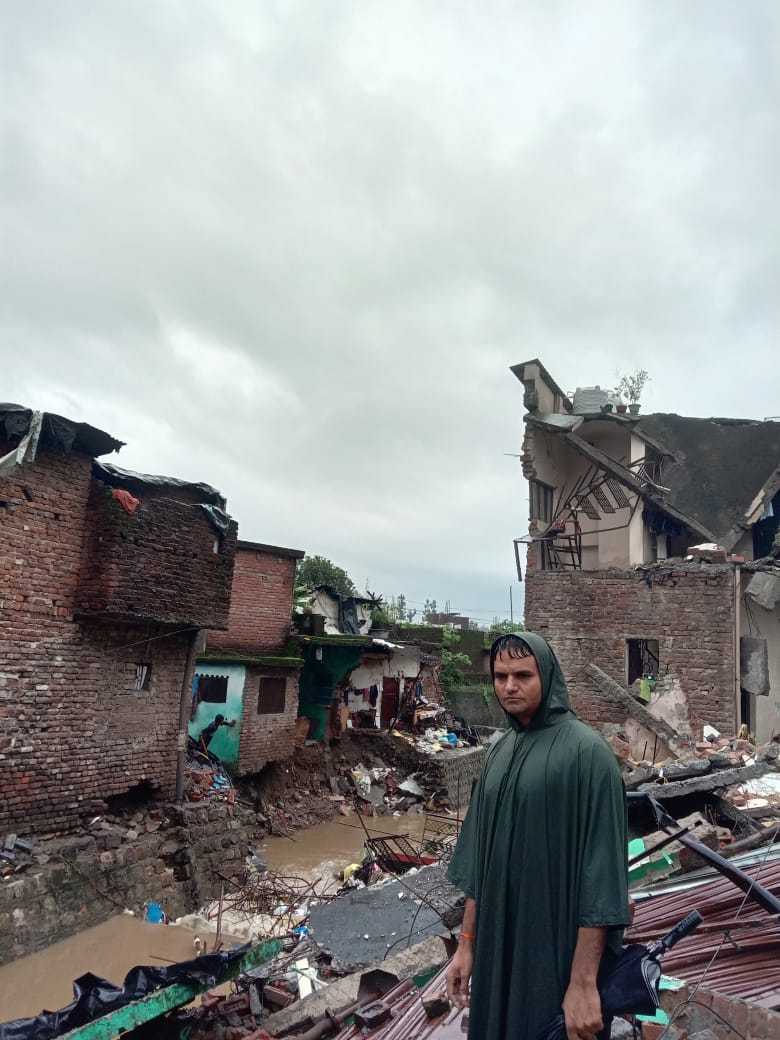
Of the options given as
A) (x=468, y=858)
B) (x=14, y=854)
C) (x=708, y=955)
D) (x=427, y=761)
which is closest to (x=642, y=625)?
(x=427, y=761)

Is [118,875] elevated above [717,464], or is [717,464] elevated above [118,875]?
[717,464]

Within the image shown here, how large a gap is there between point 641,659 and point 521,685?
12.0 meters

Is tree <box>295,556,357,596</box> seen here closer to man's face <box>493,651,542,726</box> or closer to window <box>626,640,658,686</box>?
window <box>626,640,658,686</box>

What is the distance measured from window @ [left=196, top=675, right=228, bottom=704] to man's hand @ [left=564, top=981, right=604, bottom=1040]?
13.1 m

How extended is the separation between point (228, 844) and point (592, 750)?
945 centimetres

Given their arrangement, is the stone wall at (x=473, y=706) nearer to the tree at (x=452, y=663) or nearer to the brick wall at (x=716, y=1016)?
the tree at (x=452, y=663)

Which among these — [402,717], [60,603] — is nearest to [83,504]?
[60,603]

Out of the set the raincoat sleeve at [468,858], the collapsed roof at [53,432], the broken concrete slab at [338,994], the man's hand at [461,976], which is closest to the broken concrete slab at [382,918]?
the broken concrete slab at [338,994]

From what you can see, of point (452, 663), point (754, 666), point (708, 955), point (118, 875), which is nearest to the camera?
point (708, 955)

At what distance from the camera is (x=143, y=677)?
10.1 meters

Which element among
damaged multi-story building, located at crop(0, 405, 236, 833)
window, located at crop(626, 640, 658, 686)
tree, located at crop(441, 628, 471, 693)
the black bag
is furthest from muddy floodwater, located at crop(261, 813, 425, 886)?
the black bag

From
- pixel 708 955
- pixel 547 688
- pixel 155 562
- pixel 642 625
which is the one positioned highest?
pixel 155 562

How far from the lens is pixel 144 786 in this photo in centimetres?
1017

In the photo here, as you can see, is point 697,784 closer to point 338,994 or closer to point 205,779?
point 338,994
